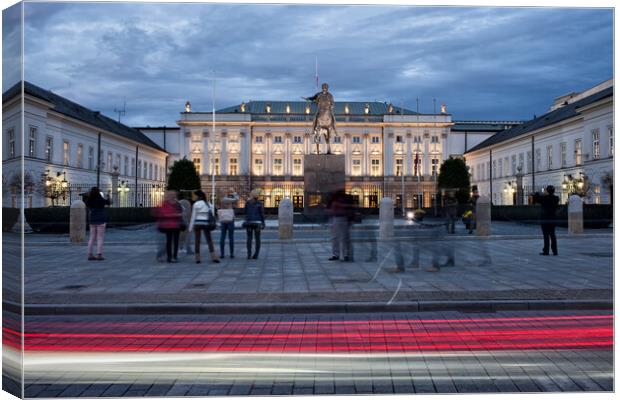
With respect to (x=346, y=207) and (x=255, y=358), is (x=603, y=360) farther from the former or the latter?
(x=346, y=207)

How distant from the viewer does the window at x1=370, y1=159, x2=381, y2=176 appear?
83.8 metres

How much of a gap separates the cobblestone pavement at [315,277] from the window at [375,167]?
6810cm

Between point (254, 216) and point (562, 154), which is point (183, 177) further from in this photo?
point (254, 216)

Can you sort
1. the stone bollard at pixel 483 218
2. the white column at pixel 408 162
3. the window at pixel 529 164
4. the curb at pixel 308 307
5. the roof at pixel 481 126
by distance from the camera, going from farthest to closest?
1. the white column at pixel 408 162
2. the roof at pixel 481 126
3. the window at pixel 529 164
4. the stone bollard at pixel 483 218
5. the curb at pixel 308 307

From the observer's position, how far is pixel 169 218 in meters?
13.1

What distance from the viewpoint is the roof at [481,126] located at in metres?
77.8

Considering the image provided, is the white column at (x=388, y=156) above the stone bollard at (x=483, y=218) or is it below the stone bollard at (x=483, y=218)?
above

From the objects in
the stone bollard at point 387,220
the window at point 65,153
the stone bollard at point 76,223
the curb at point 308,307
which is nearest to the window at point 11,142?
the curb at point 308,307

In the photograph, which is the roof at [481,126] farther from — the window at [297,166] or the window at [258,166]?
the window at [258,166]

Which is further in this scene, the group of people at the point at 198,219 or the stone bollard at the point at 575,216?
the stone bollard at the point at 575,216

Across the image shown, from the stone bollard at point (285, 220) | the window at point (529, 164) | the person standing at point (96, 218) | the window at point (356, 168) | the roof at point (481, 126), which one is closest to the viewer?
the person standing at point (96, 218)

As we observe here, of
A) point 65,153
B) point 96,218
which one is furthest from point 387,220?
point 65,153

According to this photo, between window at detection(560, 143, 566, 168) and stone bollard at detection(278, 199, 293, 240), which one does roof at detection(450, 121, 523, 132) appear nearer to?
window at detection(560, 143, 566, 168)

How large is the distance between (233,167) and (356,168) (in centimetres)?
1803
